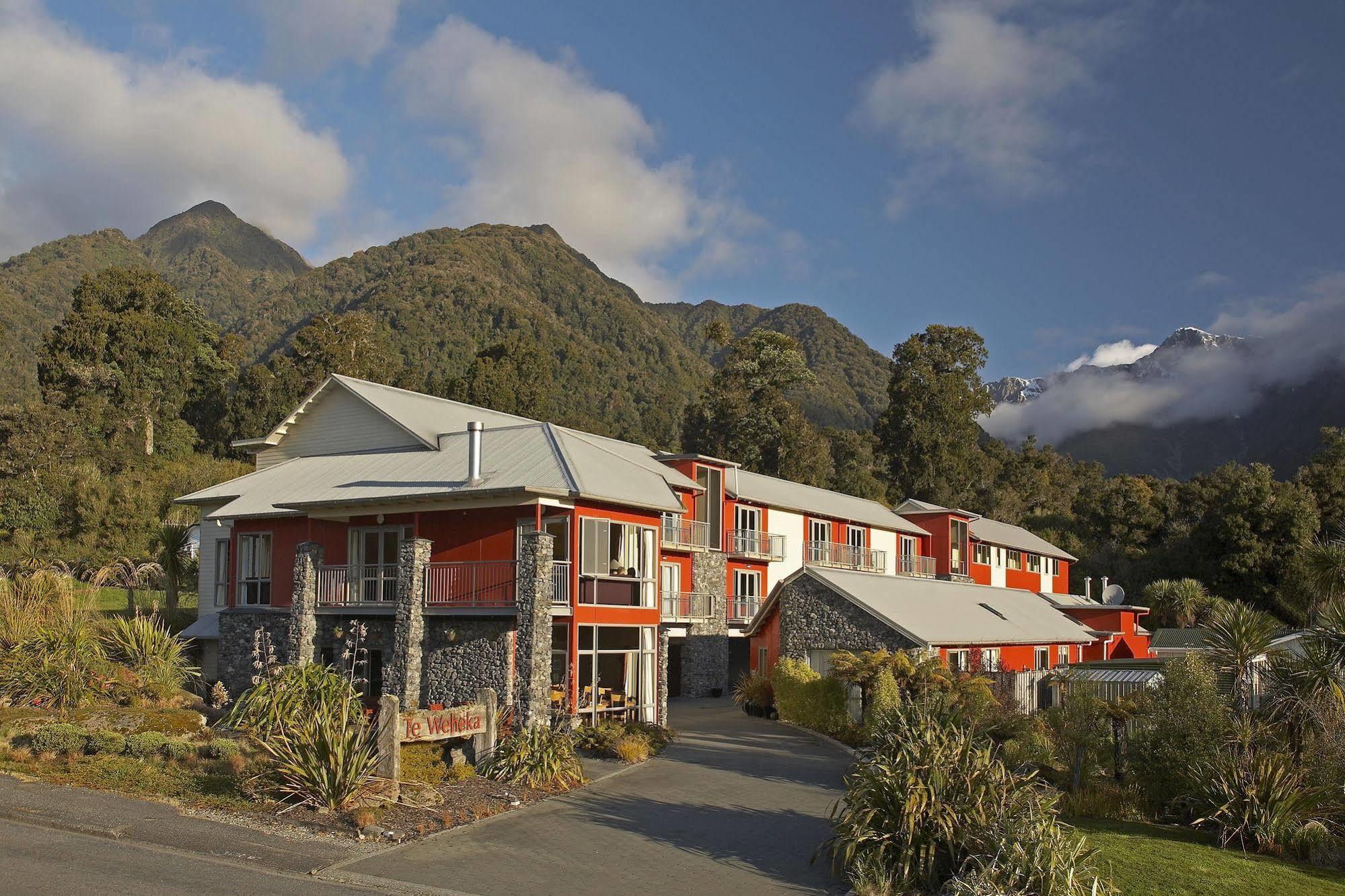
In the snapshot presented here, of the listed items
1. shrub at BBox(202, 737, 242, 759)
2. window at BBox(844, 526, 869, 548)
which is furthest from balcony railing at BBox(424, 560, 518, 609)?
window at BBox(844, 526, 869, 548)

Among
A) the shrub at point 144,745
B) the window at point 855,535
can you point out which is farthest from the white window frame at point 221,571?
the window at point 855,535

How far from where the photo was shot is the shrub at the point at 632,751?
835 inches

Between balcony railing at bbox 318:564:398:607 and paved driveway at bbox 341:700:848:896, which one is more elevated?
balcony railing at bbox 318:564:398:607

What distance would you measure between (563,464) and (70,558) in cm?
3617

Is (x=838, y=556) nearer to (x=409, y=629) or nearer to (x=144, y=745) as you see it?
(x=409, y=629)

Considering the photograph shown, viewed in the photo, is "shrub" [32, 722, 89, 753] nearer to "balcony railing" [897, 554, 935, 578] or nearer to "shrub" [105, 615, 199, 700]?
"shrub" [105, 615, 199, 700]

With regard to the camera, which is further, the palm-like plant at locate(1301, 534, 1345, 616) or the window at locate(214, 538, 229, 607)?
the window at locate(214, 538, 229, 607)

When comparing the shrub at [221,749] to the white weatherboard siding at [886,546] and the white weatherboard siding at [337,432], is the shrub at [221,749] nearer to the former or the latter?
the white weatherboard siding at [337,432]

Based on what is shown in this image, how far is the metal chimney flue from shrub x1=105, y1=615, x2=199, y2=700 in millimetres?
8851

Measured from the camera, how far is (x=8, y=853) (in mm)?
12742

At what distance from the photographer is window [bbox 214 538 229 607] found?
32406 mm

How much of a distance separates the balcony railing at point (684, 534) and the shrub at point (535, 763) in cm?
1340

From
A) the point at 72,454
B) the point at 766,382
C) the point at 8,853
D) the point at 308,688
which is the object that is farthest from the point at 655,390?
the point at 8,853

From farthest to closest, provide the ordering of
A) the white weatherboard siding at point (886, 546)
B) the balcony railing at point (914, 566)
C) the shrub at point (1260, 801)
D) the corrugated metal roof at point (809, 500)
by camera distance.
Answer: the balcony railing at point (914, 566)
the white weatherboard siding at point (886, 546)
the corrugated metal roof at point (809, 500)
the shrub at point (1260, 801)
